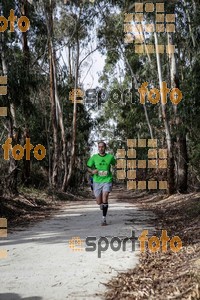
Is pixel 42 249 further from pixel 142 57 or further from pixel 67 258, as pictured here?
pixel 142 57

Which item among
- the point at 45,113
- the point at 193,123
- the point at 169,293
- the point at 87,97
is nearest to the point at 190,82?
the point at 193,123

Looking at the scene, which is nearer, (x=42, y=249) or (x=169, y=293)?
(x=169, y=293)

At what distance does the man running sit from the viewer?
9.41 m

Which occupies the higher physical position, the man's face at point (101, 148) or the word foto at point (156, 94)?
the word foto at point (156, 94)

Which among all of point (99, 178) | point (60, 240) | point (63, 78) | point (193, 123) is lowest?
point (60, 240)

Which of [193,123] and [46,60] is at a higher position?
[46,60]

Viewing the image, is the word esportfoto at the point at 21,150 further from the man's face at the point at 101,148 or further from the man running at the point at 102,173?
the man's face at the point at 101,148

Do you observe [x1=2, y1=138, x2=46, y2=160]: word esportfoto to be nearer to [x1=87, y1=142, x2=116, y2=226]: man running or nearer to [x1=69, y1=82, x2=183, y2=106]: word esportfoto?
[x1=69, y1=82, x2=183, y2=106]: word esportfoto

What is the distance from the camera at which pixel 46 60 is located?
2753 centimetres

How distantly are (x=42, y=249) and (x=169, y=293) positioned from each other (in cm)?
293

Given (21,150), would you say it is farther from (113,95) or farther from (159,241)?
(113,95)

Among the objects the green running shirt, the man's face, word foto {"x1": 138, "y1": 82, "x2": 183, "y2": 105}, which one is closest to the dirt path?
the green running shirt

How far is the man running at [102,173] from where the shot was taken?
9414 mm

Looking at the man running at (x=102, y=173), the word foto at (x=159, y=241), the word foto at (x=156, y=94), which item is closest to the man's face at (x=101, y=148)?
the man running at (x=102, y=173)
